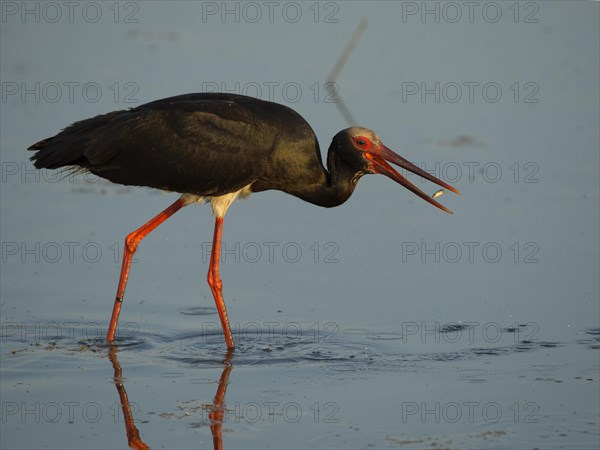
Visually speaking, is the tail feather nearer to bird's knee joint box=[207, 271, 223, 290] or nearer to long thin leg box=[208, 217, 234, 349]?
long thin leg box=[208, 217, 234, 349]

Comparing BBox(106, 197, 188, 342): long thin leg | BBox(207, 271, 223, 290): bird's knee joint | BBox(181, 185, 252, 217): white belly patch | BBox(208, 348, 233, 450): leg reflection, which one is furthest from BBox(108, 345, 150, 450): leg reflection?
BBox(181, 185, 252, 217): white belly patch

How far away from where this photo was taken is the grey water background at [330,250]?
25.6 ft

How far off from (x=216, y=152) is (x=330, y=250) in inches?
65.7

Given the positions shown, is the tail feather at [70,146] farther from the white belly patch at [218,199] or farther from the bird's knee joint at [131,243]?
the white belly patch at [218,199]

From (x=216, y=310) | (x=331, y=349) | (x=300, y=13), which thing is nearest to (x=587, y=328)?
(x=331, y=349)

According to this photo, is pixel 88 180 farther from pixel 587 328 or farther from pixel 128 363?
pixel 587 328

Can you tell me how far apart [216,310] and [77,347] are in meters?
1.23

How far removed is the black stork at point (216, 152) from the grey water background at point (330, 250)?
0.77m

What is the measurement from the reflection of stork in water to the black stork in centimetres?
85

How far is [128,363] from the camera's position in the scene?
8.69 metres

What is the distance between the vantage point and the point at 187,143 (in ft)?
31.4

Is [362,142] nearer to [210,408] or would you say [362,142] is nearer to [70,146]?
[70,146]

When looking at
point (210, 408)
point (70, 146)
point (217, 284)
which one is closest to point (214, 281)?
point (217, 284)

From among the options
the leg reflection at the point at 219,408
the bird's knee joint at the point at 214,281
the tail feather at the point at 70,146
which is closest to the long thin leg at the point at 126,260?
the bird's knee joint at the point at 214,281
